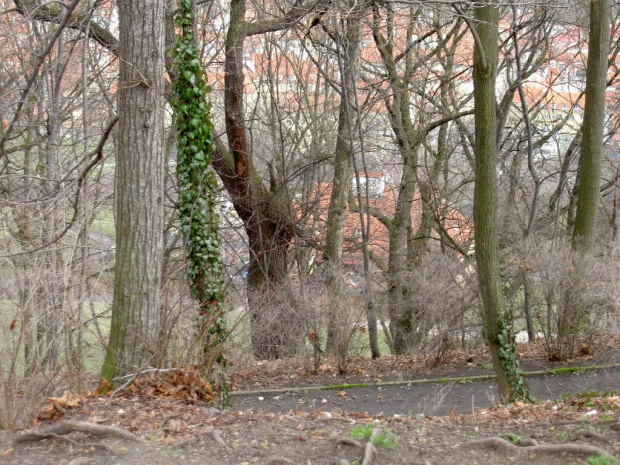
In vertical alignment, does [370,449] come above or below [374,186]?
below

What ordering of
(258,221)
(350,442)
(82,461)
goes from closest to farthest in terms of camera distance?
(82,461) < (350,442) < (258,221)

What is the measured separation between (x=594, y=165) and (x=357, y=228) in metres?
8.90

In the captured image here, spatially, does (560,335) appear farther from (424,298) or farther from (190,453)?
(190,453)

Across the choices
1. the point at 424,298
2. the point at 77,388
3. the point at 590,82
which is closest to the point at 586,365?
the point at 424,298

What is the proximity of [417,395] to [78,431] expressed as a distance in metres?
6.69

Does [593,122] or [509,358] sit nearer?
[509,358]

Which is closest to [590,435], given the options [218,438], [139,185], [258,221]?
[218,438]

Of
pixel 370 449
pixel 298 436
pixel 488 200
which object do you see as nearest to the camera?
pixel 370 449

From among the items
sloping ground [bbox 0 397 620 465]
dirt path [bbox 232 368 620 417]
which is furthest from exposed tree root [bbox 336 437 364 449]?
dirt path [bbox 232 368 620 417]

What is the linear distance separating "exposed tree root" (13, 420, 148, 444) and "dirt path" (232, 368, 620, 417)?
16.2ft

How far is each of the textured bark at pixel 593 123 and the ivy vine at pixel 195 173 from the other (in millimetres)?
8507

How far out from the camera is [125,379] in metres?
6.59

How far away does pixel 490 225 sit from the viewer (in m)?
8.97

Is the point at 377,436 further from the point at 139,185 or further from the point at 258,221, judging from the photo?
the point at 258,221
